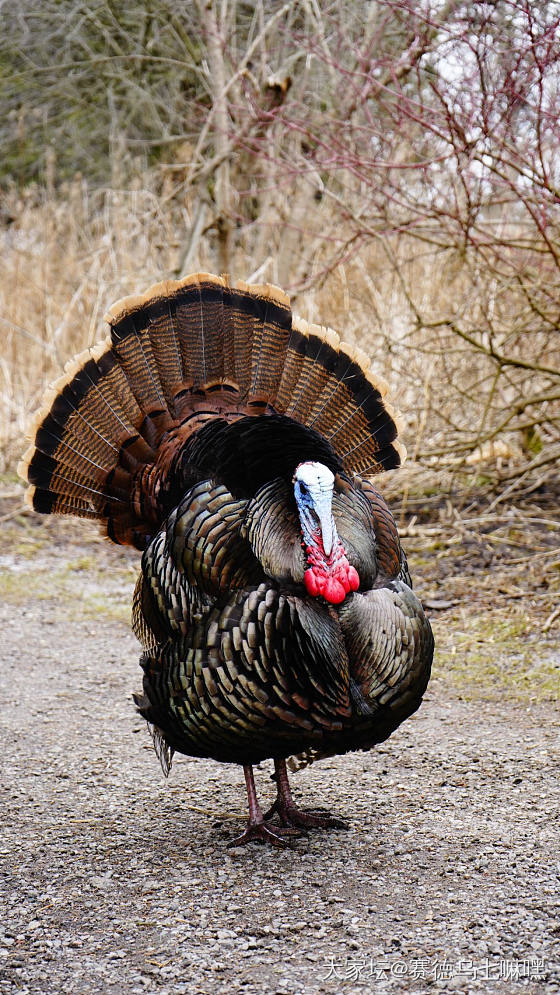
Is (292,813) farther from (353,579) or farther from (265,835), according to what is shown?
(353,579)

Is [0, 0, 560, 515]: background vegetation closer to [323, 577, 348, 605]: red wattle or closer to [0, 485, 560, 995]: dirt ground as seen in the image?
[0, 485, 560, 995]: dirt ground

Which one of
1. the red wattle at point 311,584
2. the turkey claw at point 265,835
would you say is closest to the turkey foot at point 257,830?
the turkey claw at point 265,835

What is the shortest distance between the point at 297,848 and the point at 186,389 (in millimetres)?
1873

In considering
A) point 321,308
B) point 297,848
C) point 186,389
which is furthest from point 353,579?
point 321,308

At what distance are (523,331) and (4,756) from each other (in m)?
4.19

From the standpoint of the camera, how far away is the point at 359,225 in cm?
629

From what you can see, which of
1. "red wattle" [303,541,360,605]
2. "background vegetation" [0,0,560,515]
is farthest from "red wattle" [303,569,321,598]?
"background vegetation" [0,0,560,515]

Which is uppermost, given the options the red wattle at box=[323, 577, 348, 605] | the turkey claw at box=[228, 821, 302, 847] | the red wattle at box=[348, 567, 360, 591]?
the red wattle at box=[348, 567, 360, 591]

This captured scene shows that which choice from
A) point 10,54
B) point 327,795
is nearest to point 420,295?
point 327,795

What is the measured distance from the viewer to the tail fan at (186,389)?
161 inches

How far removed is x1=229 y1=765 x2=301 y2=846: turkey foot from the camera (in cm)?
341

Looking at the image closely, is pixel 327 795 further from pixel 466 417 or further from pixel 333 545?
pixel 466 417

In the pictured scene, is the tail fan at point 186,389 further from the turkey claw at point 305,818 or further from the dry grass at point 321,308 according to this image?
the dry grass at point 321,308

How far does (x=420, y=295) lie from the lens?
792cm
